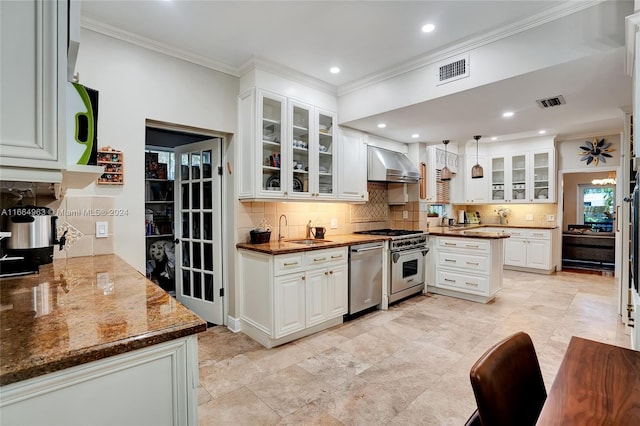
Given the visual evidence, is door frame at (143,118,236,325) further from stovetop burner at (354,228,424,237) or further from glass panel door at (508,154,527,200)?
glass panel door at (508,154,527,200)

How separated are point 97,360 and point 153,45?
9.04ft

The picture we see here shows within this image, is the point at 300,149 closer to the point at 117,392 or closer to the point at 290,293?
the point at 290,293

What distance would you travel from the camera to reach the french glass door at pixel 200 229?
3.34 meters

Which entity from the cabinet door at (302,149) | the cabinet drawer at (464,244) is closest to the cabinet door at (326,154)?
the cabinet door at (302,149)

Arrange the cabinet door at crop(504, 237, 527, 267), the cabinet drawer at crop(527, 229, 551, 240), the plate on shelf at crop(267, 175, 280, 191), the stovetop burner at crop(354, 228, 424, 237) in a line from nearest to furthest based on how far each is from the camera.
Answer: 1. the plate on shelf at crop(267, 175, 280, 191)
2. the stovetop burner at crop(354, 228, 424, 237)
3. the cabinet drawer at crop(527, 229, 551, 240)
4. the cabinet door at crop(504, 237, 527, 267)

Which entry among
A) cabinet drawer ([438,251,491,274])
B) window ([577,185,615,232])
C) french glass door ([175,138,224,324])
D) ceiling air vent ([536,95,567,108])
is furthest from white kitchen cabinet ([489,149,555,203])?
french glass door ([175,138,224,324])

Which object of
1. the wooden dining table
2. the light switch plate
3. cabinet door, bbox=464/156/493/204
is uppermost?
cabinet door, bbox=464/156/493/204

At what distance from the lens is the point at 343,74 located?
3.34 metres

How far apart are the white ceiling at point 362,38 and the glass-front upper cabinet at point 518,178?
3081 mm

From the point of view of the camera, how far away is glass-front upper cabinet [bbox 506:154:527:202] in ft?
20.9

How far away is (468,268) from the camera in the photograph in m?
4.26

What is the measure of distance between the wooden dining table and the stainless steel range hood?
3.15 metres

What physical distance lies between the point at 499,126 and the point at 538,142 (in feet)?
10.00

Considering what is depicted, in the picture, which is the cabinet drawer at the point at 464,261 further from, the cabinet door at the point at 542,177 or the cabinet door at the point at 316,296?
the cabinet door at the point at 542,177
